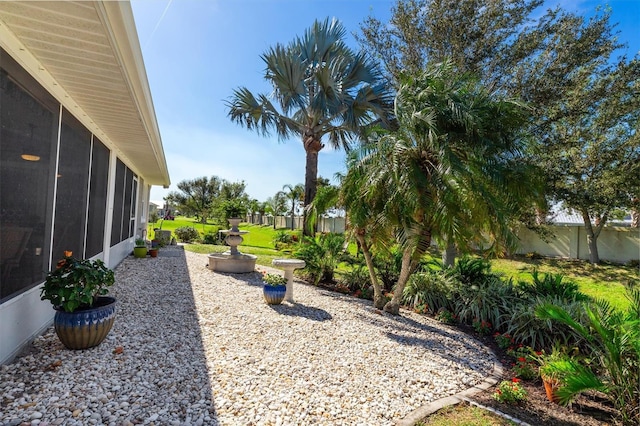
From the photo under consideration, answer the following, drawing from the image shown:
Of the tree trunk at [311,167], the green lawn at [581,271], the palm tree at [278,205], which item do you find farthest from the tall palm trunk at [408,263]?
the palm tree at [278,205]

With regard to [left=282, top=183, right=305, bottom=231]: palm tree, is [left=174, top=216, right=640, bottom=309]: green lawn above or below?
below

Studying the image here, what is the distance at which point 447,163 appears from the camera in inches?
183

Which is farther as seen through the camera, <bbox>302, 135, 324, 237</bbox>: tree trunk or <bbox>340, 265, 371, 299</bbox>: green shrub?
<bbox>302, 135, 324, 237</bbox>: tree trunk

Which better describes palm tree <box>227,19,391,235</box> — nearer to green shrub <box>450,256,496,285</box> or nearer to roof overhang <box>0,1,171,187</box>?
green shrub <box>450,256,496,285</box>

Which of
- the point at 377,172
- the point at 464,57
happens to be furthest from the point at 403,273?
the point at 464,57

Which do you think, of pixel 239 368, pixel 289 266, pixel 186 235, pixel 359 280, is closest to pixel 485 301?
pixel 359 280

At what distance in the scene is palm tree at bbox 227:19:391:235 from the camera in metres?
9.80

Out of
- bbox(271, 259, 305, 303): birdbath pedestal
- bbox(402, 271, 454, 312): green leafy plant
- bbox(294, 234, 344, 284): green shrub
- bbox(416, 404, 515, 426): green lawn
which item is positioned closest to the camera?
bbox(416, 404, 515, 426): green lawn

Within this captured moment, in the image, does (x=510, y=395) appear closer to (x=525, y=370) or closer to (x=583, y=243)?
(x=525, y=370)

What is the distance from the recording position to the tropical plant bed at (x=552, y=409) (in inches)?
117

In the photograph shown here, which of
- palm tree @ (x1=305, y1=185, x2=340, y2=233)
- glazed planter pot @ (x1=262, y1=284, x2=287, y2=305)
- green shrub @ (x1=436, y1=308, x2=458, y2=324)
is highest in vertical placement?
palm tree @ (x1=305, y1=185, x2=340, y2=233)

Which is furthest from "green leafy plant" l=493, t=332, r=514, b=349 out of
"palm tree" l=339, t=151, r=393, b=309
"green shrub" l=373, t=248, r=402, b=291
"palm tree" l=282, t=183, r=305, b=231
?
"palm tree" l=282, t=183, r=305, b=231

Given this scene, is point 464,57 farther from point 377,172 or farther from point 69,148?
point 69,148

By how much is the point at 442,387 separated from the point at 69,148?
17.8 feet
